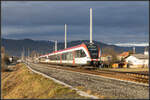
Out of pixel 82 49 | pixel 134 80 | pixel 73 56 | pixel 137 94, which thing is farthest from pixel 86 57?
pixel 137 94

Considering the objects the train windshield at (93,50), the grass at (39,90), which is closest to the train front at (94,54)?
the train windshield at (93,50)

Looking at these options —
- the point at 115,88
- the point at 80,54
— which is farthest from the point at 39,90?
the point at 80,54

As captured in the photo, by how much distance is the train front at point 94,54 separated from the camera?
36.1m

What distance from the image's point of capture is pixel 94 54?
36531 millimetres

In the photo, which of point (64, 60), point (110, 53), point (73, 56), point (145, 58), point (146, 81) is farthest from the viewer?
point (110, 53)

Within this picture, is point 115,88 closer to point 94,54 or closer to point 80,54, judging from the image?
point 94,54

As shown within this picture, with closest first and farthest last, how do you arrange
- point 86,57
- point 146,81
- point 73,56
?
point 146,81
point 86,57
point 73,56

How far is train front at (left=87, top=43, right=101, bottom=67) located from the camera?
3608cm

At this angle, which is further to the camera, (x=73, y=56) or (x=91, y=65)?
(x=73, y=56)

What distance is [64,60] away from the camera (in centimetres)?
4672

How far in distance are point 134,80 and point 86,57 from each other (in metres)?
16.6

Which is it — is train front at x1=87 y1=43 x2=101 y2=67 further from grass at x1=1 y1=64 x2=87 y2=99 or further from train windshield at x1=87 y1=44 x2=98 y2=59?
grass at x1=1 y1=64 x2=87 y2=99

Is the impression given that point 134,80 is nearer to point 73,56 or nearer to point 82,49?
point 82,49

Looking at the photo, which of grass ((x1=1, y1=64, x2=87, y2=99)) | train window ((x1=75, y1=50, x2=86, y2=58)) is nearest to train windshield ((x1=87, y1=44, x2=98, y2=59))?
train window ((x1=75, y1=50, x2=86, y2=58))
